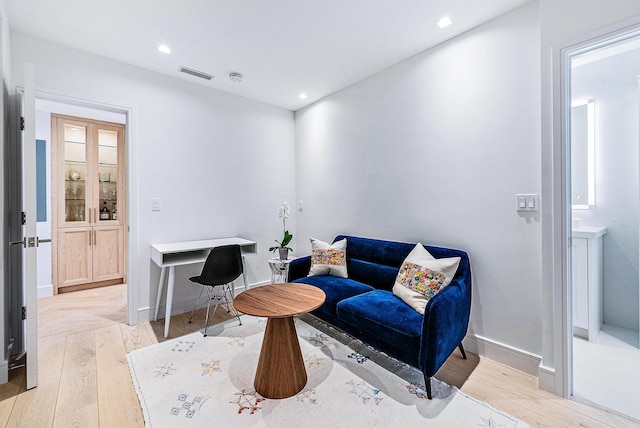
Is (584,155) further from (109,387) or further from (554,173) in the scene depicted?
(109,387)

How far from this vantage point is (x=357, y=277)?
9.60ft

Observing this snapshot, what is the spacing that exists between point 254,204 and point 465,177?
2.52 metres

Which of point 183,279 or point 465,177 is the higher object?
point 465,177

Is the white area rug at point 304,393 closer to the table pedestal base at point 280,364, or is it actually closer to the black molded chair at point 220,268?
the table pedestal base at point 280,364

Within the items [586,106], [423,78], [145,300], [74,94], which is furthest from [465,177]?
[74,94]

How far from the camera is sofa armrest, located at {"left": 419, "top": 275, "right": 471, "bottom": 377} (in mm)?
1705

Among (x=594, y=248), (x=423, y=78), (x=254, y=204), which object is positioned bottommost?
(x=594, y=248)

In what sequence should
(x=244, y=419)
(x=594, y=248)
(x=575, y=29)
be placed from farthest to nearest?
(x=594, y=248) < (x=575, y=29) < (x=244, y=419)

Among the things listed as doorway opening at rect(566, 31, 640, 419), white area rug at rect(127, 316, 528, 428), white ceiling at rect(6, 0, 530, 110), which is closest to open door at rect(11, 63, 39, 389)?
white area rug at rect(127, 316, 528, 428)

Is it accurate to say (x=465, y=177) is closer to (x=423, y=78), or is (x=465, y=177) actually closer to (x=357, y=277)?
(x=423, y=78)

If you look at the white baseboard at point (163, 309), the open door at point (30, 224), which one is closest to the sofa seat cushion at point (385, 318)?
the white baseboard at point (163, 309)

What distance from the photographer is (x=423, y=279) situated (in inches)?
83.6

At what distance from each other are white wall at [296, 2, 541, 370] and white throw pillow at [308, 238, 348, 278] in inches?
16.3

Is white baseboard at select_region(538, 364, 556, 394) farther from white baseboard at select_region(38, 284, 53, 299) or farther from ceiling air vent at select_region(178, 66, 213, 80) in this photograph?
white baseboard at select_region(38, 284, 53, 299)
